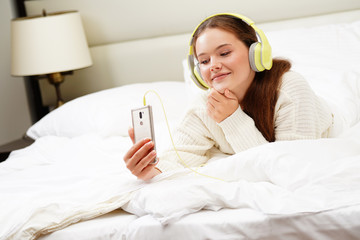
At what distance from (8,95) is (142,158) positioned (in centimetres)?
178

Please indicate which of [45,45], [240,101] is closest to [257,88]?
[240,101]

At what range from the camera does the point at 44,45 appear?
2.32 m

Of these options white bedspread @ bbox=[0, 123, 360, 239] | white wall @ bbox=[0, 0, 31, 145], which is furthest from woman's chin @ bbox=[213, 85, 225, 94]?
white wall @ bbox=[0, 0, 31, 145]

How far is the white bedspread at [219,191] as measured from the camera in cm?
100

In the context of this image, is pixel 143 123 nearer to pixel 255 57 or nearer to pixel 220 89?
pixel 220 89

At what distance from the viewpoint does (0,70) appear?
267cm

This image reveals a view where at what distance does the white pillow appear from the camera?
201cm

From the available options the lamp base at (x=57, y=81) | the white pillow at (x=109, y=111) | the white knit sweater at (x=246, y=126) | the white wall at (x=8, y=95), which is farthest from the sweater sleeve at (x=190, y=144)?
the white wall at (x=8, y=95)

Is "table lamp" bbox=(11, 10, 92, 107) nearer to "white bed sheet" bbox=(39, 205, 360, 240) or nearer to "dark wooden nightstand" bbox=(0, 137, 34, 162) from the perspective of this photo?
"dark wooden nightstand" bbox=(0, 137, 34, 162)

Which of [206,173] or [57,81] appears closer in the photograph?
[206,173]

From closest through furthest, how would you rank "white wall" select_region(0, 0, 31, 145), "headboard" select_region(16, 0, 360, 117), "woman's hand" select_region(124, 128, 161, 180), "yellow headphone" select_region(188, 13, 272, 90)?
"woman's hand" select_region(124, 128, 161, 180), "yellow headphone" select_region(188, 13, 272, 90), "headboard" select_region(16, 0, 360, 117), "white wall" select_region(0, 0, 31, 145)

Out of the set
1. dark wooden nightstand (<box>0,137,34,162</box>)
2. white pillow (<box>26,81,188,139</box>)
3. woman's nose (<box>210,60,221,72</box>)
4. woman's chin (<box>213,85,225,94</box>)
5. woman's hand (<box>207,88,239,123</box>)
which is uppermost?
woman's nose (<box>210,60,221,72</box>)

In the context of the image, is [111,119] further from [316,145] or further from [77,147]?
[316,145]

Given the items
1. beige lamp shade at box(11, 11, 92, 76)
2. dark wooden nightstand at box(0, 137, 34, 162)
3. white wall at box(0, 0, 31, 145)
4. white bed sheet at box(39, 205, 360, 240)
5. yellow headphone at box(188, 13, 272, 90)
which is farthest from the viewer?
white wall at box(0, 0, 31, 145)
